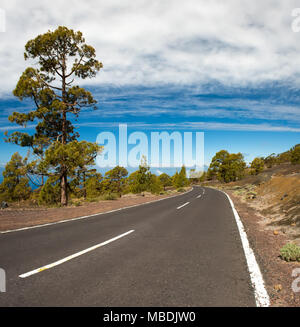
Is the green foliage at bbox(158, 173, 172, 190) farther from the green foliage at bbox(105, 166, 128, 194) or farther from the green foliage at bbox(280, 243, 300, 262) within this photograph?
the green foliage at bbox(280, 243, 300, 262)

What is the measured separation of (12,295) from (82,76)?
18.4 meters

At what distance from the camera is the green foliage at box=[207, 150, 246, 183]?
59.8 meters

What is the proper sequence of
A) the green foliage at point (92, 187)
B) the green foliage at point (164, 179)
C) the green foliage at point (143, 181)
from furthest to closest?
1. the green foliage at point (164, 179)
2. the green foliage at point (92, 187)
3. the green foliage at point (143, 181)

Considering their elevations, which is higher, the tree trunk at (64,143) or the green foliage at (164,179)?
the tree trunk at (64,143)

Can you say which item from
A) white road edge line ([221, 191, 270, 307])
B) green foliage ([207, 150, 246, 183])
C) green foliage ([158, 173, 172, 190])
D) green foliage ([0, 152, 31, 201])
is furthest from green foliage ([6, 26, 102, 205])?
green foliage ([158, 173, 172, 190])

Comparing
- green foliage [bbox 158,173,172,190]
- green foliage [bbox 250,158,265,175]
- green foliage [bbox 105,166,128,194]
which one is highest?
green foliage [bbox 250,158,265,175]

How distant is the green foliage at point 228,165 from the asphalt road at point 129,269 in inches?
2258

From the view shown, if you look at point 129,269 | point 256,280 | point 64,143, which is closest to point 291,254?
point 256,280

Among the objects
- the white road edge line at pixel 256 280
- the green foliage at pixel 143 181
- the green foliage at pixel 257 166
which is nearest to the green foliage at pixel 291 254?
the white road edge line at pixel 256 280

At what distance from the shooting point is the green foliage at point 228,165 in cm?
5984

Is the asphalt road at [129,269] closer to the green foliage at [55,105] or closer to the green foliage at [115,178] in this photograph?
the green foliage at [55,105]

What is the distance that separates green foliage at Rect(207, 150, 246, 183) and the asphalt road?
57345 mm

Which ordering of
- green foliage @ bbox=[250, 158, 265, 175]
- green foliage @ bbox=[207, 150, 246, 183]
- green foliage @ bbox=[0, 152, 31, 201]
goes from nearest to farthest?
green foliage @ bbox=[0, 152, 31, 201]
green foliage @ bbox=[207, 150, 246, 183]
green foliage @ bbox=[250, 158, 265, 175]
